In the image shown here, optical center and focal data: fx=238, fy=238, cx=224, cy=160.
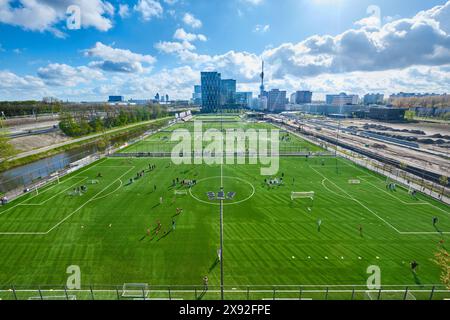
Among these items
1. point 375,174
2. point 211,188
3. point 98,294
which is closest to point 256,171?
point 211,188

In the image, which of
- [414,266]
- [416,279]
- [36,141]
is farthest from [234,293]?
[36,141]

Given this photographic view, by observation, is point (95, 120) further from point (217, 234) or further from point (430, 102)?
point (430, 102)

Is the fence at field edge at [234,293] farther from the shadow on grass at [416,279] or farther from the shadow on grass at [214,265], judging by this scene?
the shadow on grass at [214,265]

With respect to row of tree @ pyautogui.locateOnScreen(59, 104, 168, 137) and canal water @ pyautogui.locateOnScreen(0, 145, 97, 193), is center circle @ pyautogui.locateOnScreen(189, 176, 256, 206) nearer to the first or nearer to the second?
canal water @ pyautogui.locateOnScreen(0, 145, 97, 193)

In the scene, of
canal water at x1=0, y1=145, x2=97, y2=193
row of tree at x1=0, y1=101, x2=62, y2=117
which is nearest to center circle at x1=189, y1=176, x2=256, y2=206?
canal water at x1=0, y1=145, x2=97, y2=193

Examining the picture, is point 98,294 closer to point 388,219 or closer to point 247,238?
point 247,238
